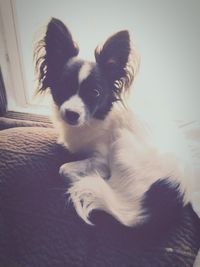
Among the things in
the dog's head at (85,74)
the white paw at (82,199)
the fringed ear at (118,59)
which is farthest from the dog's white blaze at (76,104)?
the white paw at (82,199)

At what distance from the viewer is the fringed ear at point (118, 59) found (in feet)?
2.88

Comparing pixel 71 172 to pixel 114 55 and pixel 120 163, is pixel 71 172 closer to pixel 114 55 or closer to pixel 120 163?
pixel 120 163

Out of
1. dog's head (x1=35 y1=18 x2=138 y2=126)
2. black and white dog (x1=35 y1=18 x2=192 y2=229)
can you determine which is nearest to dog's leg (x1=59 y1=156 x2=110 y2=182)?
black and white dog (x1=35 y1=18 x2=192 y2=229)

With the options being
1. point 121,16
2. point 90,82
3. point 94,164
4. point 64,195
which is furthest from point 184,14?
point 64,195

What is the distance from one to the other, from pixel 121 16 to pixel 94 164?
44cm

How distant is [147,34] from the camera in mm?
926

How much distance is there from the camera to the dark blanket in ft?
2.85

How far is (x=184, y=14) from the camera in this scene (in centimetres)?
90

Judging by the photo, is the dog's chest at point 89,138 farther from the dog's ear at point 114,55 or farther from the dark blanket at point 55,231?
the dog's ear at point 114,55

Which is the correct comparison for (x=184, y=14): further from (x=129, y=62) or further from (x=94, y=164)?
(x=94, y=164)

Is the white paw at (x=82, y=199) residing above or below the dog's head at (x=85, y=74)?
below

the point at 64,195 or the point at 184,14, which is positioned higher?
the point at 184,14

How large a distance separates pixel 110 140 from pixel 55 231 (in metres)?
0.31

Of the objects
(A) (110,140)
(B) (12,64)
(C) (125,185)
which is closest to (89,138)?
(A) (110,140)
